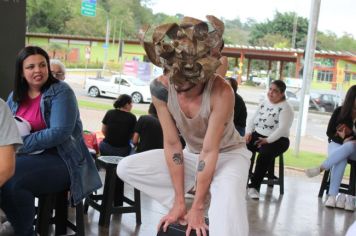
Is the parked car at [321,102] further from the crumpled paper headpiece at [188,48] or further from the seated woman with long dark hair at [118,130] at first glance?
the crumpled paper headpiece at [188,48]

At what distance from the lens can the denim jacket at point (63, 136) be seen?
2678 mm

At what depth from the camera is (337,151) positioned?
480 centimetres

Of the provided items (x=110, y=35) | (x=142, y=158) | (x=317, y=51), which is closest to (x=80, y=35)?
(x=110, y=35)

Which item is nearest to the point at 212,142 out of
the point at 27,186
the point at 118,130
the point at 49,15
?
the point at 27,186

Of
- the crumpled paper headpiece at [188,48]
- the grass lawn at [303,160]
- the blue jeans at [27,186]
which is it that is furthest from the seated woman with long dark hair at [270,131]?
the crumpled paper headpiece at [188,48]

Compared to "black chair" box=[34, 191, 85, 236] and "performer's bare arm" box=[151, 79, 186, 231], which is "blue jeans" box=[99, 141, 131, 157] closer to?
"black chair" box=[34, 191, 85, 236]

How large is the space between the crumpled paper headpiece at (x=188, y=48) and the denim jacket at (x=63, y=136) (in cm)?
95

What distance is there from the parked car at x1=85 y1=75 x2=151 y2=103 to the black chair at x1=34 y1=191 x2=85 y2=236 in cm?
472

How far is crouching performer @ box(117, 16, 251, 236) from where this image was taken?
6.35 feet

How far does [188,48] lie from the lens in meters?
1.92

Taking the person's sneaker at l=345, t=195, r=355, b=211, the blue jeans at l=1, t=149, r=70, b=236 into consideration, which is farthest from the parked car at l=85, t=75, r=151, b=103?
the blue jeans at l=1, t=149, r=70, b=236

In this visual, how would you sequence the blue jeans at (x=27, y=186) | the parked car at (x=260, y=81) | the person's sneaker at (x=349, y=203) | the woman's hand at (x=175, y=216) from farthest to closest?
the parked car at (x=260, y=81), the person's sneaker at (x=349, y=203), the blue jeans at (x=27, y=186), the woman's hand at (x=175, y=216)

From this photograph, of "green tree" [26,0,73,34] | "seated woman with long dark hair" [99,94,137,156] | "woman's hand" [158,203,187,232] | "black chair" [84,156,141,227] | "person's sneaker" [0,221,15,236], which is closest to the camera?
"woman's hand" [158,203,187,232]

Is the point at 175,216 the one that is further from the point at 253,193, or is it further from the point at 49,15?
the point at 49,15
